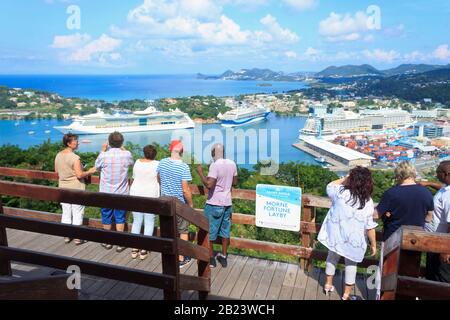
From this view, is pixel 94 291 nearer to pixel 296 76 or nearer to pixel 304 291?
pixel 304 291

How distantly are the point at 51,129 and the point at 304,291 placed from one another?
57.4m

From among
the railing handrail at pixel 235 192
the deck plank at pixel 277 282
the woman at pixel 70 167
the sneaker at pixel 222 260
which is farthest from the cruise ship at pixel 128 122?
the deck plank at pixel 277 282

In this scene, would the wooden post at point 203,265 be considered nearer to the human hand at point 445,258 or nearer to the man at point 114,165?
the man at point 114,165

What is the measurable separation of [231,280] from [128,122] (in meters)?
51.0

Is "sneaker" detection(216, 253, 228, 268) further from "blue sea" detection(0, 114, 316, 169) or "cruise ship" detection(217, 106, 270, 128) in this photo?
"cruise ship" detection(217, 106, 270, 128)

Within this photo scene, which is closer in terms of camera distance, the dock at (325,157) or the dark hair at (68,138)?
the dark hair at (68,138)

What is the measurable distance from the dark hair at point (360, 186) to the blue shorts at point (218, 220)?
1.13 metres

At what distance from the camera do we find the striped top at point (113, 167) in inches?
139

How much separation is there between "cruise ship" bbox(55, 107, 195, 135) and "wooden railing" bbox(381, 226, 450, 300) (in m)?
49.8

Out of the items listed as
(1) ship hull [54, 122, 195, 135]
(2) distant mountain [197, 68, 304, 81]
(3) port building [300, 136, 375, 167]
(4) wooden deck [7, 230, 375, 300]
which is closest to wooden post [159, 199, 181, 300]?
(4) wooden deck [7, 230, 375, 300]

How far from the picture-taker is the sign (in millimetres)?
3328

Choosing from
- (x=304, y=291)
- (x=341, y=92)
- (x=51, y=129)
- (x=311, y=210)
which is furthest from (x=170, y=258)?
(x=341, y=92)

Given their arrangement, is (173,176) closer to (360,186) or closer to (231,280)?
(231,280)

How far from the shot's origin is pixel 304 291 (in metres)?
3.05
